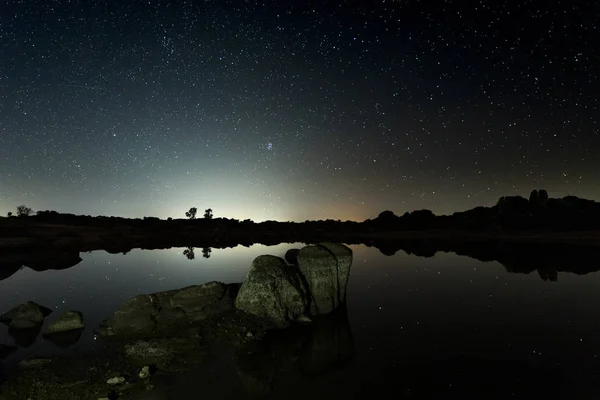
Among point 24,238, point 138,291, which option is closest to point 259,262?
point 138,291

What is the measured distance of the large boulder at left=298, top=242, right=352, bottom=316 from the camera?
65.7 feet

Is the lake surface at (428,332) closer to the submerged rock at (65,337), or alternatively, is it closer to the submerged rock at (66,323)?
the submerged rock at (65,337)

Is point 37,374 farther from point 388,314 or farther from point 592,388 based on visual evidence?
point 592,388

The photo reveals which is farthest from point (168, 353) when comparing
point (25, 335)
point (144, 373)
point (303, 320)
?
point (25, 335)

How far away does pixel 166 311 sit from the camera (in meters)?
17.3

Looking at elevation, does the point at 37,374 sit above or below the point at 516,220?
below

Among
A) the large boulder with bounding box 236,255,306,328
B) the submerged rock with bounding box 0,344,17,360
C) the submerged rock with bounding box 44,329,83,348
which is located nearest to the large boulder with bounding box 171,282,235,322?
the large boulder with bounding box 236,255,306,328

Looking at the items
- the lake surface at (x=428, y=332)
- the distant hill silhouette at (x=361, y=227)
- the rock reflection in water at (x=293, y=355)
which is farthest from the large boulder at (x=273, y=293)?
the distant hill silhouette at (x=361, y=227)

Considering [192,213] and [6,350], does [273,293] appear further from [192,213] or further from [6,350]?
[192,213]

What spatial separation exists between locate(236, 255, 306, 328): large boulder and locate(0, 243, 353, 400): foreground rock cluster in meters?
0.05

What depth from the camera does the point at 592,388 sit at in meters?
11.4

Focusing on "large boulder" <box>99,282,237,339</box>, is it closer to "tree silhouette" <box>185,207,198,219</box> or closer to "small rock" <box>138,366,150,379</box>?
"small rock" <box>138,366,150,379</box>

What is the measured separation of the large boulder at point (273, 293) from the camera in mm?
17438

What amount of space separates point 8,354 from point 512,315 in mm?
26153
